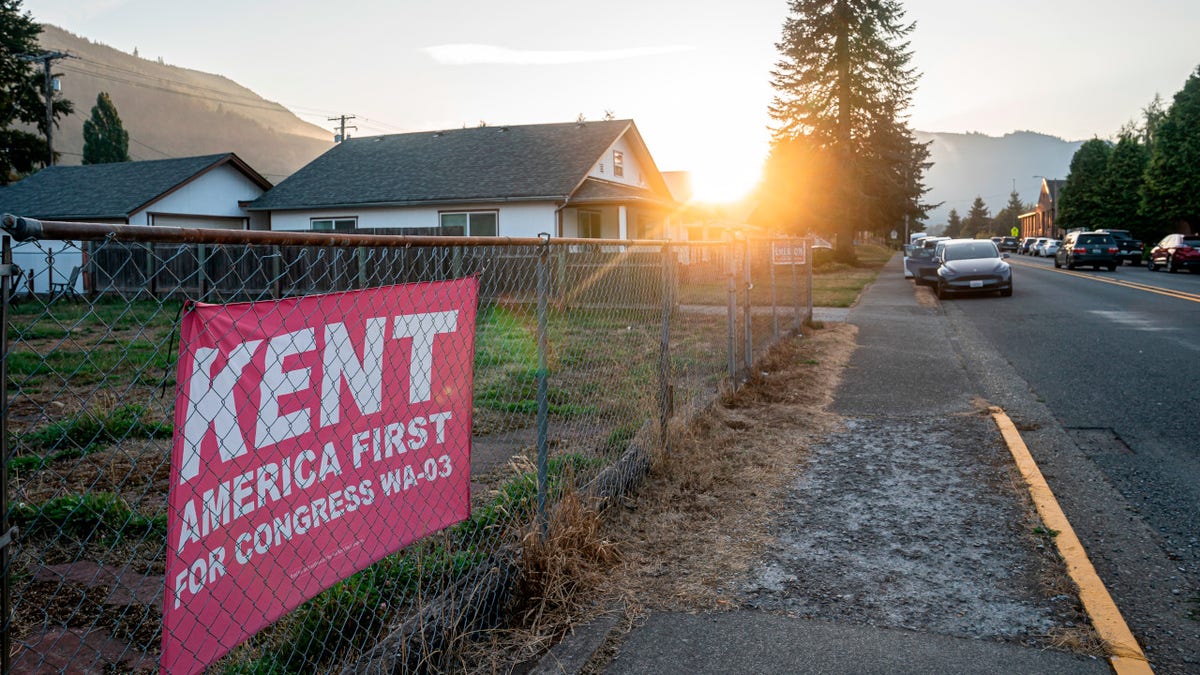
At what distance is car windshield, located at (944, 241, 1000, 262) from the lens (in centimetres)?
2339

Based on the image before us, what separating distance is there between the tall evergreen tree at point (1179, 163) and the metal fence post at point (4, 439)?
5523cm

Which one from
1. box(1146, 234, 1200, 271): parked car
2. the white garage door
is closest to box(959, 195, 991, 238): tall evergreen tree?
box(1146, 234, 1200, 271): parked car

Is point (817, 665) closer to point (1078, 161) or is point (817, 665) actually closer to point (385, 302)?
point (385, 302)

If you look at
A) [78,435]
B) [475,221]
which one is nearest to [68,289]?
[78,435]

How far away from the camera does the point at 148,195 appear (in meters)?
25.1

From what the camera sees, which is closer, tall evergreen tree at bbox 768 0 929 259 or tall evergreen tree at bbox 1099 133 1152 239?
tall evergreen tree at bbox 768 0 929 259

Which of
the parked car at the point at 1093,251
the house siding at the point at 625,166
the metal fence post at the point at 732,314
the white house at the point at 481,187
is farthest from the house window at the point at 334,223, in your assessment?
the parked car at the point at 1093,251

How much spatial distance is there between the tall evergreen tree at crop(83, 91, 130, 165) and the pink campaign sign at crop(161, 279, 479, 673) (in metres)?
64.3

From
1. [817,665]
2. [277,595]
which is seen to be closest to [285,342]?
[277,595]

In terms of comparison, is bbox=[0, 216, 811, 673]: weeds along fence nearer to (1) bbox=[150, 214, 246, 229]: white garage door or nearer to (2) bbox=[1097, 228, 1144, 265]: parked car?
(1) bbox=[150, 214, 246, 229]: white garage door

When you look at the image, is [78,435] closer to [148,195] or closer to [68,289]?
[68,289]

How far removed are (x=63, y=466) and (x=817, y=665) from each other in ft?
18.6

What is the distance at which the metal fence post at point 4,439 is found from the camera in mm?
1806

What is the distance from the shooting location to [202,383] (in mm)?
2205
